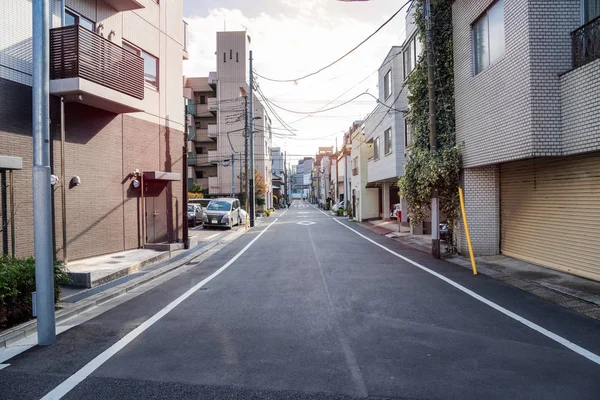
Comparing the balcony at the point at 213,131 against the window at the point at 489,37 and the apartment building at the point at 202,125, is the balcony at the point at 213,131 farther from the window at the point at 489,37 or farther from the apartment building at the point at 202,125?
the window at the point at 489,37

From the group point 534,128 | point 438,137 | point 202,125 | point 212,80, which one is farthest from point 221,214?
point 212,80

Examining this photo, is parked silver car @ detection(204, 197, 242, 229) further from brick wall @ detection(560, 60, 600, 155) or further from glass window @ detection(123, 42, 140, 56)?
brick wall @ detection(560, 60, 600, 155)

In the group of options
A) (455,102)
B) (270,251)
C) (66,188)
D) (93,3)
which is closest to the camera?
(66,188)

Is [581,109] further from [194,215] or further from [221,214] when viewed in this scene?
[194,215]

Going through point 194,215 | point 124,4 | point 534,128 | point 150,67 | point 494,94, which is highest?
point 124,4

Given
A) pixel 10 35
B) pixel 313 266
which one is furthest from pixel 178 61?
pixel 313 266

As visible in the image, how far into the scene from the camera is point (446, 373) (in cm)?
393

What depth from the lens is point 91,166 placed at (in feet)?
37.0

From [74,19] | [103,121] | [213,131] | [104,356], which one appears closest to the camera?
[104,356]

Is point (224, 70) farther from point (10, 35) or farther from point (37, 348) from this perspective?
point (37, 348)

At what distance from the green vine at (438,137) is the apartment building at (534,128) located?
674 mm

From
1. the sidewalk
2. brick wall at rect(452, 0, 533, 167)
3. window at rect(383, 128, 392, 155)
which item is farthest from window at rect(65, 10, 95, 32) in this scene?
window at rect(383, 128, 392, 155)

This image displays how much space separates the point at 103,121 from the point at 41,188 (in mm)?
7602

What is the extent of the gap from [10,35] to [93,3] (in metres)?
3.43
